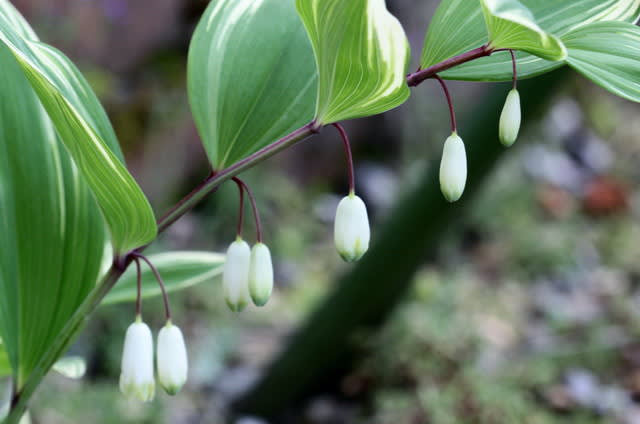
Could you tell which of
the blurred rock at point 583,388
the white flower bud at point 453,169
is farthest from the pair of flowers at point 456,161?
the blurred rock at point 583,388

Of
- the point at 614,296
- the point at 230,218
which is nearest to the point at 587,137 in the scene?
the point at 614,296

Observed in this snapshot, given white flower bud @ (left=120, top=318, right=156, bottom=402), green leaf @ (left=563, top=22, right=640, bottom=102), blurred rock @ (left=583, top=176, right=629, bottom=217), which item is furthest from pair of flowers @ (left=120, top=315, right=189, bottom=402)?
blurred rock @ (left=583, top=176, right=629, bottom=217)

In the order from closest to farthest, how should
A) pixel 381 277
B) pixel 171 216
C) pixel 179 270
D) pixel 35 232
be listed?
1. pixel 171 216
2. pixel 35 232
3. pixel 179 270
4. pixel 381 277

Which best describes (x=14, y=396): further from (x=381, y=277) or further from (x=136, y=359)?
(x=381, y=277)

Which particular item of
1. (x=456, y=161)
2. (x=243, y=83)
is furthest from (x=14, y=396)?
(x=456, y=161)

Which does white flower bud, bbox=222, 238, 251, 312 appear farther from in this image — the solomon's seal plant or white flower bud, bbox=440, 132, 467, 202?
white flower bud, bbox=440, 132, 467, 202

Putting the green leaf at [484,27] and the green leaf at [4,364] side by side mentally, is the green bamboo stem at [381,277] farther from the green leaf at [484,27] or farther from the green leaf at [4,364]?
the green leaf at [4,364]
